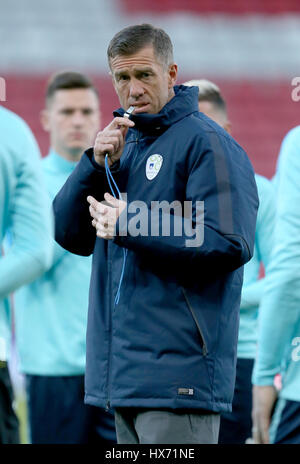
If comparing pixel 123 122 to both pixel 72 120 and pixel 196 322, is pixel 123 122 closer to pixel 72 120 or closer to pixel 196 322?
pixel 196 322

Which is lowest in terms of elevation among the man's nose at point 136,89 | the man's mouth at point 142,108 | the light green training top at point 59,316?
the light green training top at point 59,316

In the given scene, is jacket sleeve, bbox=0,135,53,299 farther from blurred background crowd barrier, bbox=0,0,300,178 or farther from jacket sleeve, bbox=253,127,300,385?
blurred background crowd barrier, bbox=0,0,300,178

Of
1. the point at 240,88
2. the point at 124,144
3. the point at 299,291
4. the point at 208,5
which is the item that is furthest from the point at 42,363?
the point at 208,5

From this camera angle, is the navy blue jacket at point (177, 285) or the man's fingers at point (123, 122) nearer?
the navy blue jacket at point (177, 285)

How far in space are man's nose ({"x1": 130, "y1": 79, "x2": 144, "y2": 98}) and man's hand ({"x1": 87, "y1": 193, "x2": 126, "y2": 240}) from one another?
0.27 meters

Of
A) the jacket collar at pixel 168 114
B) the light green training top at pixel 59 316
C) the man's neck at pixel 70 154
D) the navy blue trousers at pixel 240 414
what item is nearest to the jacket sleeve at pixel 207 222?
the jacket collar at pixel 168 114

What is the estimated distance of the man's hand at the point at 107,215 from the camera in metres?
2.04

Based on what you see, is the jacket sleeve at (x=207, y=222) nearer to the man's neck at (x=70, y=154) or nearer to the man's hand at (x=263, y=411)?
the man's hand at (x=263, y=411)

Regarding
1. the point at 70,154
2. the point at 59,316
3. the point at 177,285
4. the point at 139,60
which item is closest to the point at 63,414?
the point at 59,316

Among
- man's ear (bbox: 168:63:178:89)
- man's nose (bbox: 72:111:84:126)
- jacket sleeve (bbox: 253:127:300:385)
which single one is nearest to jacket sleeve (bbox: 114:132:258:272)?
man's ear (bbox: 168:63:178:89)

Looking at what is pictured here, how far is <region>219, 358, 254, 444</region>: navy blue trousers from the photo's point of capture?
Result: 3.58 metres

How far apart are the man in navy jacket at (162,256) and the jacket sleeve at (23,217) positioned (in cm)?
14

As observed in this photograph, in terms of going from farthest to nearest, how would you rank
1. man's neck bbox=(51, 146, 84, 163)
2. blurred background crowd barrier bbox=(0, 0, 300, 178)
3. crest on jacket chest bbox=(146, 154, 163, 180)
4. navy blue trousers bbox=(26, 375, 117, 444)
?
blurred background crowd barrier bbox=(0, 0, 300, 178), man's neck bbox=(51, 146, 84, 163), navy blue trousers bbox=(26, 375, 117, 444), crest on jacket chest bbox=(146, 154, 163, 180)

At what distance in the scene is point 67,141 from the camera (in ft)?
13.6
